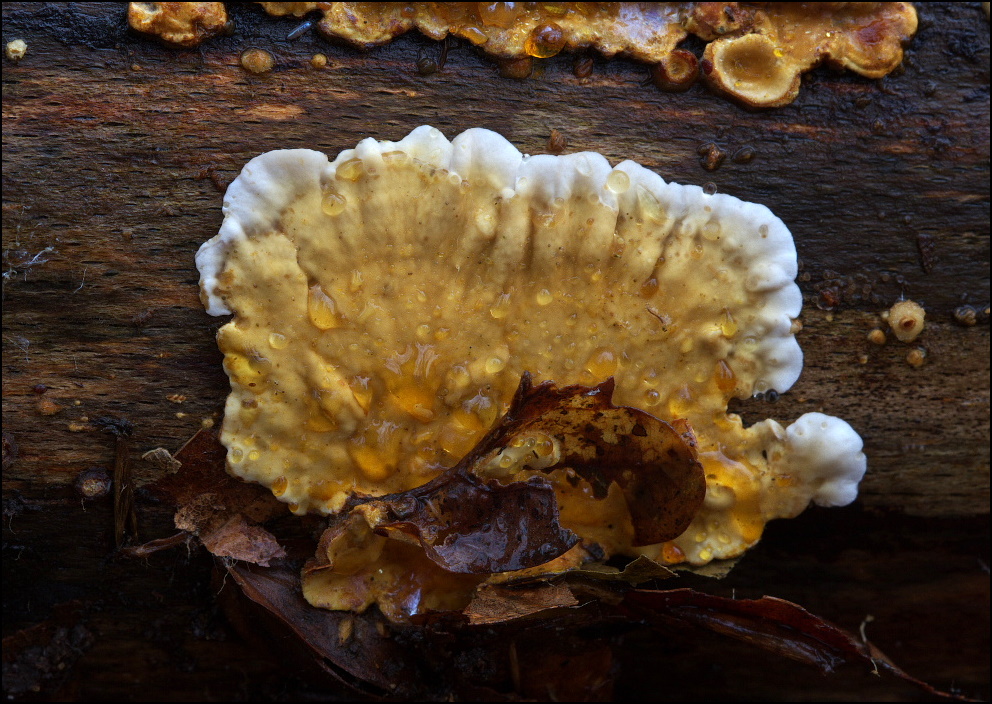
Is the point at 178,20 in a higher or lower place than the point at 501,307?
higher

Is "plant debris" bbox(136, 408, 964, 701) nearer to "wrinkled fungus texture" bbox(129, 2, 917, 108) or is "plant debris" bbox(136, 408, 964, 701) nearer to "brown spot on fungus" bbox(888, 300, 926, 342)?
"brown spot on fungus" bbox(888, 300, 926, 342)

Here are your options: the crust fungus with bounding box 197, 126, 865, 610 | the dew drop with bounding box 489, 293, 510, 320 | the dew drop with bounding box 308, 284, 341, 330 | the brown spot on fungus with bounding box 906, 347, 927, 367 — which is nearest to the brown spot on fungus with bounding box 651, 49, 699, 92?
the crust fungus with bounding box 197, 126, 865, 610

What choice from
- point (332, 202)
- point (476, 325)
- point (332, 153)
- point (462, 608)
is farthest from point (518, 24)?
point (462, 608)

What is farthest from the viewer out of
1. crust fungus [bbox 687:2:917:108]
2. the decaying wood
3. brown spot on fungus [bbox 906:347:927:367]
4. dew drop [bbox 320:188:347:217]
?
brown spot on fungus [bbox 906:347:927:367]

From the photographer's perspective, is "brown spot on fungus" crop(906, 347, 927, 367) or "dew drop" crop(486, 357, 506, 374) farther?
"brown spot on fungus" crop(906, 347, 927, 367)

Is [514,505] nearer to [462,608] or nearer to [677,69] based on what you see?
[462,608]
